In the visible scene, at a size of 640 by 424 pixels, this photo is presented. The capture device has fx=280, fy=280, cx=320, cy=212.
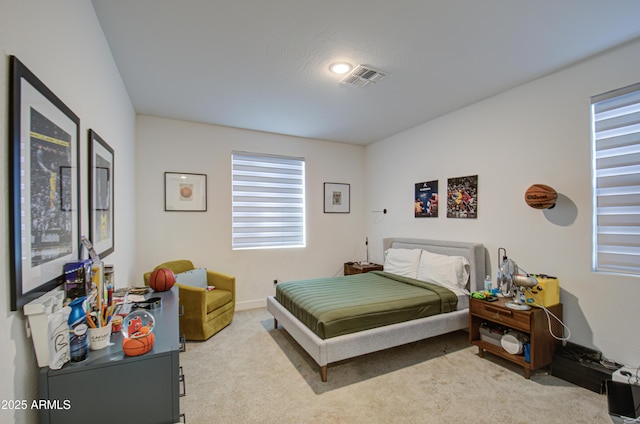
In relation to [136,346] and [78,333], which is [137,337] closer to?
[136,346]

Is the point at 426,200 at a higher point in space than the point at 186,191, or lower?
lower

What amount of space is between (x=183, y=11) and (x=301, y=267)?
380cm

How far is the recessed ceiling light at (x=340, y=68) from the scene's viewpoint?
8.29ft

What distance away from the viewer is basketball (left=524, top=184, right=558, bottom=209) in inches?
102

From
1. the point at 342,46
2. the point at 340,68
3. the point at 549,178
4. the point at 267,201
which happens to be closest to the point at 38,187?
the point at 342,46

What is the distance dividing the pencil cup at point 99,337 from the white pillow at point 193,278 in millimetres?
2204

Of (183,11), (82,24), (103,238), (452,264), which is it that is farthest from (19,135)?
(452,264)

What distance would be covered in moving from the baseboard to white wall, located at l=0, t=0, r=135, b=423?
6.24 feet

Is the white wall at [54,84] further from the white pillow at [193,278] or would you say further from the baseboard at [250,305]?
the baseboard at [250,305]

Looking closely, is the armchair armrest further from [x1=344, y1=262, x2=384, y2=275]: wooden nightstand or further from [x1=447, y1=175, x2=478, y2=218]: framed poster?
[x1=447, y1=175, x2=478, y2=218]: framed poster

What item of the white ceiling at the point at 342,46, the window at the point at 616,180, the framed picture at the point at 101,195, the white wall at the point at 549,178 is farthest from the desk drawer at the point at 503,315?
the framed picture at the point at 101,195

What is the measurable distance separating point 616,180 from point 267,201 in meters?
4.08

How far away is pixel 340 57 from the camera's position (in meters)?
2.42

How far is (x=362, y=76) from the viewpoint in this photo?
273 cm
